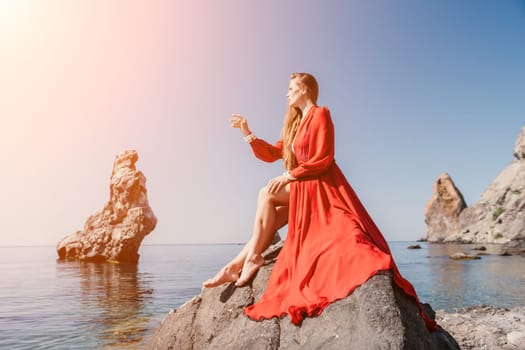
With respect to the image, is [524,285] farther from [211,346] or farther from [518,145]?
[518,145]

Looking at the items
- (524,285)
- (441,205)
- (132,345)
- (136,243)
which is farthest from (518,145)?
(132,345)

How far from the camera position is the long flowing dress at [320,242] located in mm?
4195

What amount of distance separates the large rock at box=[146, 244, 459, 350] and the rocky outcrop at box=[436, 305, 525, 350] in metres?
4.07

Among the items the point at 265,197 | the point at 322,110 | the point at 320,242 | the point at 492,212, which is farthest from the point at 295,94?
the point at 492,212

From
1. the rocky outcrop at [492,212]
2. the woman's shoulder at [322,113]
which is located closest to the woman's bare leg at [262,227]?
the woman's shoulder at [322,113]

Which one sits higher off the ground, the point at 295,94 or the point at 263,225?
the point at 295,94

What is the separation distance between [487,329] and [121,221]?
172 feet

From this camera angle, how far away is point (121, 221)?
55469 mm

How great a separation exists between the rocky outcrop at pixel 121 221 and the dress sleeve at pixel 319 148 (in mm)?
51562

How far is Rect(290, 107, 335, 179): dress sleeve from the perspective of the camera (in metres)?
4.80

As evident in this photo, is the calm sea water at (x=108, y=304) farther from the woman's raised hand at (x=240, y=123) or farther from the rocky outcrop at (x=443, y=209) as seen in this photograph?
the rocky outcrop at (x=443, y=209)

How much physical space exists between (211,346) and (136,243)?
2057 inches

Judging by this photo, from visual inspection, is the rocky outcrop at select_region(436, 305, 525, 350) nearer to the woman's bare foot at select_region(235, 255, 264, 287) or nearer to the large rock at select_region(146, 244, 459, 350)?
the large rock at select_region(146, 244, 459, 350)

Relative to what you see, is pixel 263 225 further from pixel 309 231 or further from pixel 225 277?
pixel 225 277
